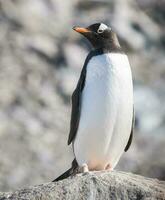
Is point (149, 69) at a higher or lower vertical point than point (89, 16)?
lower

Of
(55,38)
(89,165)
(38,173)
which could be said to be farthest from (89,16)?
(89,165)

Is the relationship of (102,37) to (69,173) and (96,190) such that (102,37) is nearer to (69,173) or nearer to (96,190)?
(69,173)

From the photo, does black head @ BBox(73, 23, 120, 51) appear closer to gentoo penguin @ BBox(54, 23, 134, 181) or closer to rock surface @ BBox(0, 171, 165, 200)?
gentoo penguin @ BBox(54, 23, 134, 181)

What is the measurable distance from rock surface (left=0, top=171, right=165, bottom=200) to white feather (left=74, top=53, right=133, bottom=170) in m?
1.10

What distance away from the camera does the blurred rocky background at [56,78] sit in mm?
14055

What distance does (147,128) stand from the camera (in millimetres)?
15102

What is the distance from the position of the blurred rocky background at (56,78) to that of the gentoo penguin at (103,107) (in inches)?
130

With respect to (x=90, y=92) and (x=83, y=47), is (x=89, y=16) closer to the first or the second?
(x=83, y=47)

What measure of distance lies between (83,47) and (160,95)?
1426 mm

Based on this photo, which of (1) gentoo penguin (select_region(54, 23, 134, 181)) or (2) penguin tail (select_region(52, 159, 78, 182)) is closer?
(1) gentoo penguin (select_region(54, 23, 134, 181))

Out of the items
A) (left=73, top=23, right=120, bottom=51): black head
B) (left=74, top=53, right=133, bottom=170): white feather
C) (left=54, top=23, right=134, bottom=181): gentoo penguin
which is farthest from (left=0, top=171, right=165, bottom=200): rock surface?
(left=73, top=23, right=120, bottom=51): black head

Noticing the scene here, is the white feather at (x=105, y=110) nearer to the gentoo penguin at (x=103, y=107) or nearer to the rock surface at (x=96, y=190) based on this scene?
the gentoo penguin at (x=103, y=107)

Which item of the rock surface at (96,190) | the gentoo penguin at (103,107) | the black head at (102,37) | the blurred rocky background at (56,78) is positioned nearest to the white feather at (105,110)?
the gentoo penguin at (103,107)

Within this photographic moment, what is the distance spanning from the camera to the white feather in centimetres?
954
